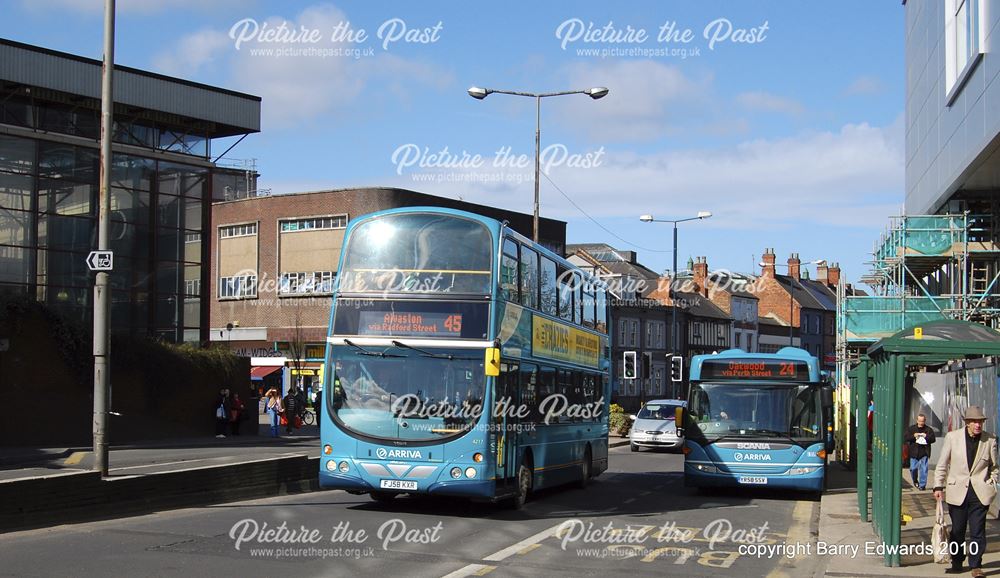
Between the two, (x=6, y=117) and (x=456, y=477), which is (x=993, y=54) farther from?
(x=6, y=117)

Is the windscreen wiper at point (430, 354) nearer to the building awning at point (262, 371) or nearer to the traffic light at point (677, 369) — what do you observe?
the traffic light at point (677, 369)

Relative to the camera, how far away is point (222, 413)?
122 feet

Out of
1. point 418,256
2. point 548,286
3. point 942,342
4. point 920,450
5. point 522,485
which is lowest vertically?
point 522,485

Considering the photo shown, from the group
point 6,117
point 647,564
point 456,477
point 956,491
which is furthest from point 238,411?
point 956,491

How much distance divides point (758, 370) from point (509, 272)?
6.48m

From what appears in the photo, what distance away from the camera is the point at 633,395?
77.0m

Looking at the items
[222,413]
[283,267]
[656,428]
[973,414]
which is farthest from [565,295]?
[283,267]


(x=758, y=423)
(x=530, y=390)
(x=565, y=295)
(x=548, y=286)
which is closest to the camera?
(x=530, y=390)

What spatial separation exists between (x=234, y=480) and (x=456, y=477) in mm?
3837

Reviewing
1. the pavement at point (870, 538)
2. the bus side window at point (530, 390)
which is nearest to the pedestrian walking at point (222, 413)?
the bus side window at point (530, 390)

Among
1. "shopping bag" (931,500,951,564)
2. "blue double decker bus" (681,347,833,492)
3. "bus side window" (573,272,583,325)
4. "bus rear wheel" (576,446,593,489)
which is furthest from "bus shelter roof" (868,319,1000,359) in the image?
"bus rear wheel" (576,446,593,489)

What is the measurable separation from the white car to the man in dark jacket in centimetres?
1247

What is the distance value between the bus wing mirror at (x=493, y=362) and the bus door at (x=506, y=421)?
0.52 metres

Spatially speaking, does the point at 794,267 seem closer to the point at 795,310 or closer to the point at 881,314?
the point at 795,310
